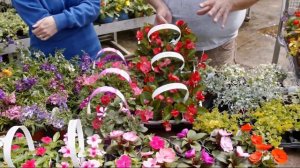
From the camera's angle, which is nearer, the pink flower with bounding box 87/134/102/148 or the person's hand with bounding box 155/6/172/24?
the pink flower with bounding box 87/134/102/148

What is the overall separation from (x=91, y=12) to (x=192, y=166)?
4.07 feet

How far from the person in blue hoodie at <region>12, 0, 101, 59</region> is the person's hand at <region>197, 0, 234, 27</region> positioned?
652mm

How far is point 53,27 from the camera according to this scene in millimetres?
2170

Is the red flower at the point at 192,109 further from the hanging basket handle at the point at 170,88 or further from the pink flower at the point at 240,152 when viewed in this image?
the pink flower at the point at 240,152

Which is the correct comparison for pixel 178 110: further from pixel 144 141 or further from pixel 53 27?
pixel 53 27

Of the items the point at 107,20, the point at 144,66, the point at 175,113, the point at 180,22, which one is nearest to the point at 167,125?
the point at 175,113

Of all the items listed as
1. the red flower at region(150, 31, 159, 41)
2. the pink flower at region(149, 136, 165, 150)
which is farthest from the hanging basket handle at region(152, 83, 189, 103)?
the red flower at region(150, 31, 159, 41)

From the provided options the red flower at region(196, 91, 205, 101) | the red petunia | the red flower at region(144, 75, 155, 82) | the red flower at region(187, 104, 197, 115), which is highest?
the red petunia

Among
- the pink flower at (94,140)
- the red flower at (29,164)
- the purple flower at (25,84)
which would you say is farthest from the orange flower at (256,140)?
the purple flower at (25,84)

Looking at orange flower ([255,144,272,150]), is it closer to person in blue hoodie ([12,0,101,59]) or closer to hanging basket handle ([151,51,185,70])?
hanging basket handle ([151,51,185,70])

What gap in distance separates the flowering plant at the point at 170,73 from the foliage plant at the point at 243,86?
0.30 feet

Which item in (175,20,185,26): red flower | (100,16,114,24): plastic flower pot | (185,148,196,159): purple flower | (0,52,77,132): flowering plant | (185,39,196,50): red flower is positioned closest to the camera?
(185,148,196,159): purple flower

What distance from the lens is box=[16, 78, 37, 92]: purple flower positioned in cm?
197

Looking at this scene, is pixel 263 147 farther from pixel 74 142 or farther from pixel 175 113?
pixel 74 142
